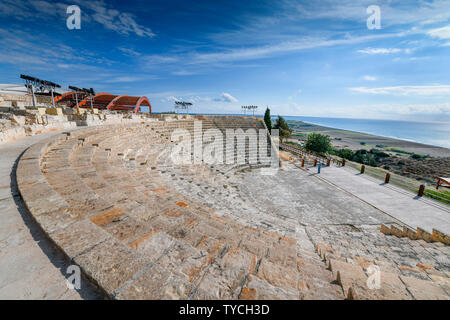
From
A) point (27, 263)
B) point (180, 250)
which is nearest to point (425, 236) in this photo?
point (180, 250)

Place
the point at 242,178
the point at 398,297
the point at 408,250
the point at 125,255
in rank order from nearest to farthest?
the point at 125,255, the point at 398,297, the point at 408,250, the point at 242,178

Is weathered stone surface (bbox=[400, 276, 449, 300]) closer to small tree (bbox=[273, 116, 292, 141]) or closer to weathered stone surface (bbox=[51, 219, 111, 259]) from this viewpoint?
weathered stone surface (bbox=[51, 219, 111, 259])

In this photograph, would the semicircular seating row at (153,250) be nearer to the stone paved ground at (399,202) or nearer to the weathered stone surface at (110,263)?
the weathered stone surface at (110,263)

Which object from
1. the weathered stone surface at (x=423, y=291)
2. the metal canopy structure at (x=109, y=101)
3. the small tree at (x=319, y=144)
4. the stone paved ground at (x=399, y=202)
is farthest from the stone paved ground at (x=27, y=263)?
the metal canopy structure at (x=109, y=101)

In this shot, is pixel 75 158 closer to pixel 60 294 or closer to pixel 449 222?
pixel 60 294

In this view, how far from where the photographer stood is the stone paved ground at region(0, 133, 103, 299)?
147cm

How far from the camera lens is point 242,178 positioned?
13062 mm

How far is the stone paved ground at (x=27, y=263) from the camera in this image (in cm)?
147

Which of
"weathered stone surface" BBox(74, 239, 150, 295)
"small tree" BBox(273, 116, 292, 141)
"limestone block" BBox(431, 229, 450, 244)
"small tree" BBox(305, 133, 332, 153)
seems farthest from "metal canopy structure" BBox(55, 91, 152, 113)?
"limestone block" BBox(431, 229, 450, 244)

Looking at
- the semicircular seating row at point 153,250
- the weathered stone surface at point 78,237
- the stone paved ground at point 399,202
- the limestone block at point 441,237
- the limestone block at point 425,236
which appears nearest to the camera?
the semicircular seating row at point 153,250

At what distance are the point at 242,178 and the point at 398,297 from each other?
438 inches

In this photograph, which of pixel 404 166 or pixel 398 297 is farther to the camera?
pixel 404 166

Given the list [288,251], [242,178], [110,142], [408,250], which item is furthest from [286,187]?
[110,142]

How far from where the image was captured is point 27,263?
1.75m
